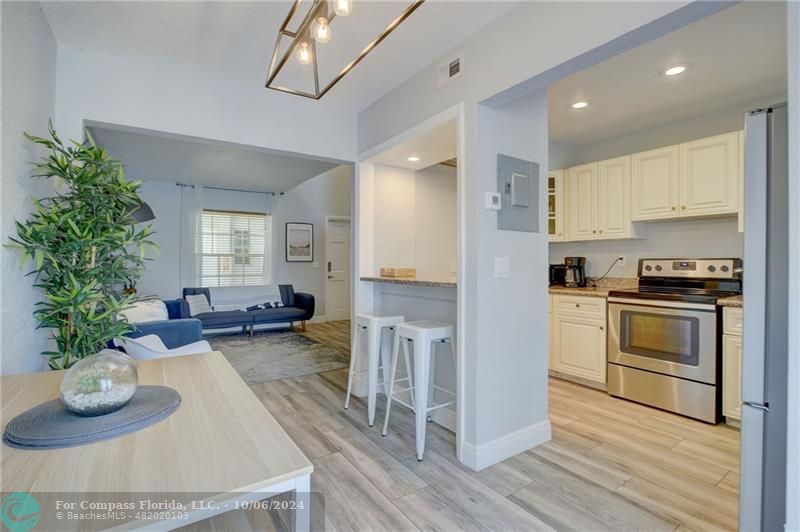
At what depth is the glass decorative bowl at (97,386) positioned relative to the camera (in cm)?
100

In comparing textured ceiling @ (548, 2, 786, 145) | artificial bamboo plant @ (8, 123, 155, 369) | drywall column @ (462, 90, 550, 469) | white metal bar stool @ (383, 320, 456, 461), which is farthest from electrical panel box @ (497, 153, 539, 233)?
artificial bamboo plant @ (8, 123, 155, 369)

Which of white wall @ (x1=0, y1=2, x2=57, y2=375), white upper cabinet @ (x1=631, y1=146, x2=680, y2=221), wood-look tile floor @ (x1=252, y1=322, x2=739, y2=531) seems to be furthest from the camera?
white upper cabinet @ (x1=631, y1=146, x2=680, y2=221)

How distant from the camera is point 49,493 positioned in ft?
2.31

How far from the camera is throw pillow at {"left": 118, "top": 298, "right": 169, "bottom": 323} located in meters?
3.33

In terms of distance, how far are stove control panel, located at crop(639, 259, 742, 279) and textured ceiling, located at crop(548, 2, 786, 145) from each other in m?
1.32

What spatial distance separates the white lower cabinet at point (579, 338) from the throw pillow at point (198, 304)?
198 inches

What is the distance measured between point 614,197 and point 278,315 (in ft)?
16.4

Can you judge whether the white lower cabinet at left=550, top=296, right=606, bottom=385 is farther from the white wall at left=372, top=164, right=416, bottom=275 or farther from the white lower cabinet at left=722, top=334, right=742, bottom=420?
the white wall at left=372, top=164, right=416, bottom=275

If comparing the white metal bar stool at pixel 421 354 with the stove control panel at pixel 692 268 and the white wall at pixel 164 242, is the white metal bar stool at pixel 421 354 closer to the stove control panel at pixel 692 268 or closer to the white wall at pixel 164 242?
the stove control panel at pixel 692 268

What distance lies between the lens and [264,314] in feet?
19.7

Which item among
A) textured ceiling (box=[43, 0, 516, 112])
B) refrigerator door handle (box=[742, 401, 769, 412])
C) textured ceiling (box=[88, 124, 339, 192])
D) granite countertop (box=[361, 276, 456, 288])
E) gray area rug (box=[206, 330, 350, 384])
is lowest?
gray area rug (box=[206, 330, 350, 384])

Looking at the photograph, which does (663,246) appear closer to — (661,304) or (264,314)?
(661,304)

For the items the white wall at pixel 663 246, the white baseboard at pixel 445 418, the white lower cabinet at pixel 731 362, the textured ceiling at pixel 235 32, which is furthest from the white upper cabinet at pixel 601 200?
the white baseboard at pixel 445 418

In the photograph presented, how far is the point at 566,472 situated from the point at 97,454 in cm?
215
